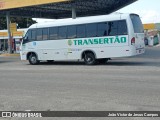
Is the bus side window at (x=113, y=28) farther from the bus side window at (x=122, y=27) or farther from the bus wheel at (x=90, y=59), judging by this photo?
the bus wheel at (x=90, y=59)

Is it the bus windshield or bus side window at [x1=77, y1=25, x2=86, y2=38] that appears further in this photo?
bus side window at [x1=77, y1=25, x2=86, y2=38]

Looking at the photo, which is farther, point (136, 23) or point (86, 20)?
point (86, 20)

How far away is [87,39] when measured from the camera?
20875mm

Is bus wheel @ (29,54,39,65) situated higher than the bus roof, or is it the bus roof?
the bus roof

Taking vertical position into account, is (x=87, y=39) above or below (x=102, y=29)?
below

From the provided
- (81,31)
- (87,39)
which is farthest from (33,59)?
(87,39)

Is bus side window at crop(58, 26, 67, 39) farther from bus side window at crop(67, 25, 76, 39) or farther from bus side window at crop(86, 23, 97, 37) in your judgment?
bus side window at crop(86, 23, 97, 37)

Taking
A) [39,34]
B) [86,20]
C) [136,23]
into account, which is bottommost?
[39,34]

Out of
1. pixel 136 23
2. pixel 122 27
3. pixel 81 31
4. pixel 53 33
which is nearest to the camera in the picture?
pixel 122 27

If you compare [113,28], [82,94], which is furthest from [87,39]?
[82,94]

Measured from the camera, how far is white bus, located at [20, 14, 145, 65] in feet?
64.3

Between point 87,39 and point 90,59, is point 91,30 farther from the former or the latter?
point 90,59

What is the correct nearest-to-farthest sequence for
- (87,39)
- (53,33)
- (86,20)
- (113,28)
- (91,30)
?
(113,28)
(91,30)
(87,39)
(86,20)
(53,33)

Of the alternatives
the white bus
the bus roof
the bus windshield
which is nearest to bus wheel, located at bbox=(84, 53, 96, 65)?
the white bus
